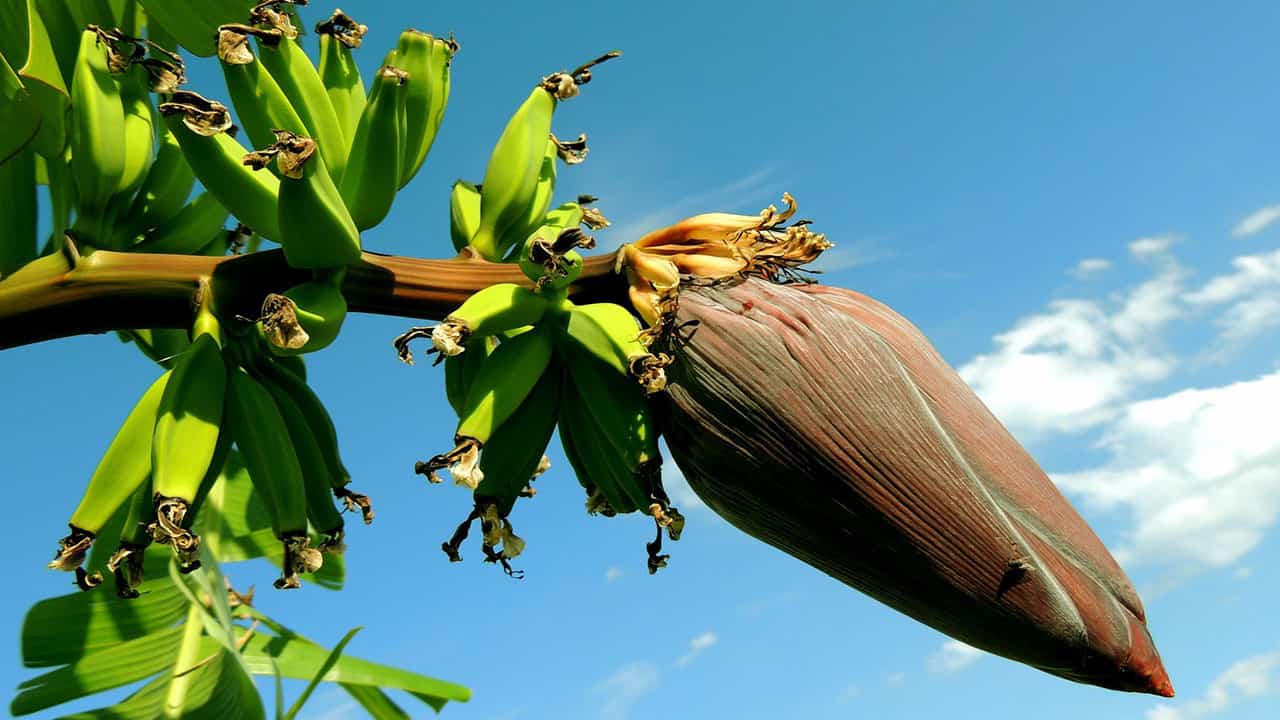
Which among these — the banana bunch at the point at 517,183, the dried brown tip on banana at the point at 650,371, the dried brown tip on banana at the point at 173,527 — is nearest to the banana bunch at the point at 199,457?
the dried brown tip on banana at the point at 173,527

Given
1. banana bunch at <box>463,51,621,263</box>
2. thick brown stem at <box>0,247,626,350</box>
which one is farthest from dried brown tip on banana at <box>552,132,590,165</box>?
thick brown stem at <box>0,247,626,350</box>

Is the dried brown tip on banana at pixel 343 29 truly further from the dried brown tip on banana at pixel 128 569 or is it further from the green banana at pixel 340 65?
the dried brown tip on banana at pixel 128 569

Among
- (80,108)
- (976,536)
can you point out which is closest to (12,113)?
(80,108)

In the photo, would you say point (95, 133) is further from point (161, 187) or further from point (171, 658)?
point (171, 658)

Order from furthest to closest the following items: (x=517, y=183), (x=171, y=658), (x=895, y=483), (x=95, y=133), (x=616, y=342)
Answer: (x=171, y=658)
(x=517, y=183)
(x=95, y=133)
(x=616, y=342)
(x=895, y=483)

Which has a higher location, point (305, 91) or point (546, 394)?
point (305, 91)

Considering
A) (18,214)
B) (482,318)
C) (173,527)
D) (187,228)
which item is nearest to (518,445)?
(482,318)

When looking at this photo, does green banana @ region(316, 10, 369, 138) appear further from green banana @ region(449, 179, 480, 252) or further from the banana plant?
the banana plant

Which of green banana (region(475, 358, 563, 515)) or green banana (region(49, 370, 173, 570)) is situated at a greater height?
green banana (region(475, 358, 563, 515))
